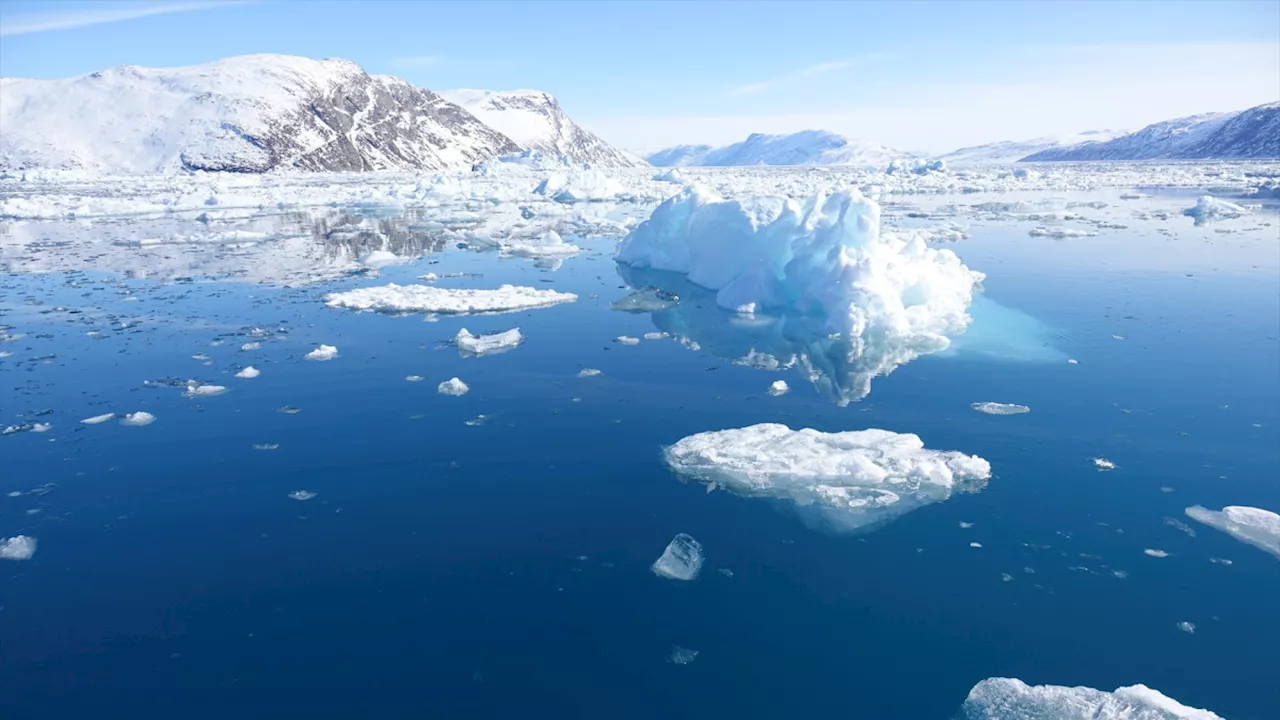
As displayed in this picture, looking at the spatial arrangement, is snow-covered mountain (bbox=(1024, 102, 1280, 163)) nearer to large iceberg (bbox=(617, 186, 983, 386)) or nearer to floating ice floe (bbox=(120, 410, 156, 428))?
large iceberg (bbox=(617, 186, 983, 386))

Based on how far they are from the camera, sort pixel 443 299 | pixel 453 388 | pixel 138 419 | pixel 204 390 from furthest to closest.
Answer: pixel 443 299
pixel 204 390
pixel 453 388
pixel 138 419

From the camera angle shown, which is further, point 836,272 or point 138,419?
point 836,272

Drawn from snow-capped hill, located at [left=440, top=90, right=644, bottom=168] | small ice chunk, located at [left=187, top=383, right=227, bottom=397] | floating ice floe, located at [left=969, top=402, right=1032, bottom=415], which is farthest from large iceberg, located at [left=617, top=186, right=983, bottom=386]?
snow-capped hill, located at [left=440, top=90, right=644, bottom=168]

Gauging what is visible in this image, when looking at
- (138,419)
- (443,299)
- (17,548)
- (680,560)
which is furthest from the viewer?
(443,299)

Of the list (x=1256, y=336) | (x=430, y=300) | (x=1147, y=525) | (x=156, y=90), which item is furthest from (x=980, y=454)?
(x=156, y=90)

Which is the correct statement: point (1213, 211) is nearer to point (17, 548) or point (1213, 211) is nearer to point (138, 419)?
point (138, 419)

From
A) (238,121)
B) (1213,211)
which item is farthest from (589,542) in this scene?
(238,121)
